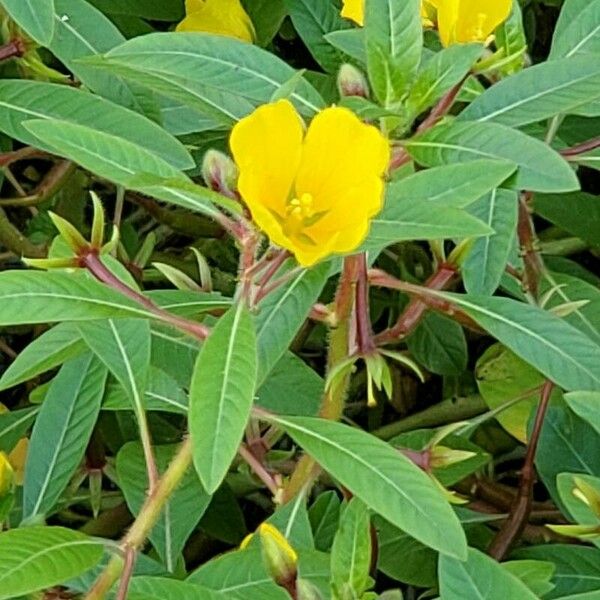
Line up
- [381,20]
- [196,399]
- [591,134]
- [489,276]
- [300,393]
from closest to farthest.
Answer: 1. [196,399]
2. [381,20]
3. [489,276]
4. [300,393]
5. [591,134]

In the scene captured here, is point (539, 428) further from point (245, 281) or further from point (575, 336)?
point (245, 281)

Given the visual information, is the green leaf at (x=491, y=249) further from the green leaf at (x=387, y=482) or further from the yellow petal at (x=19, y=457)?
the yellow petal at (x=19, y=457)

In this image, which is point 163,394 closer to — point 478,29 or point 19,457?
point 19,457

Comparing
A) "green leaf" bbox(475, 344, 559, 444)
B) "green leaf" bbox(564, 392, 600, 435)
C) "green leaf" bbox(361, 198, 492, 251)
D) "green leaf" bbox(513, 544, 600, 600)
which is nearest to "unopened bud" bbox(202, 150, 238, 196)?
"green leaf" bbox(361, 198, 492, 251)

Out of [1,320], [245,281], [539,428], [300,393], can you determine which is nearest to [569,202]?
[539,428]

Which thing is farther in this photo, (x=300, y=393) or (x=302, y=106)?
(x=300, y=393)

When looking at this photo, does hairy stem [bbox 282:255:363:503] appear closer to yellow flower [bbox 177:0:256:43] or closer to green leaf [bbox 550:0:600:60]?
green leaf [bbox 550:0:600:60]

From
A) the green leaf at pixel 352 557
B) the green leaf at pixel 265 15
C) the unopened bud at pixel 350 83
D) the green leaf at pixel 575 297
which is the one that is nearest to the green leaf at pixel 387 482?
the green leaf at pixel 352 557

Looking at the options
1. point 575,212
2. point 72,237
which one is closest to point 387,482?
point 72,237
